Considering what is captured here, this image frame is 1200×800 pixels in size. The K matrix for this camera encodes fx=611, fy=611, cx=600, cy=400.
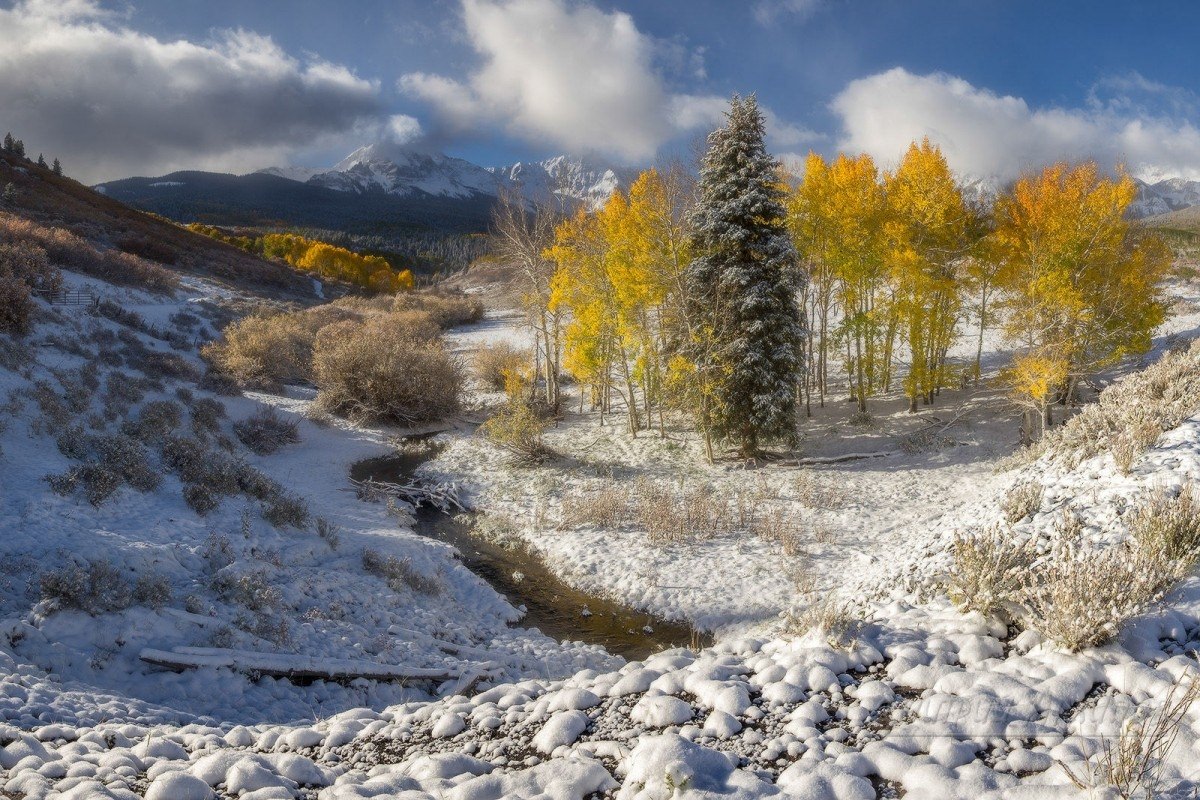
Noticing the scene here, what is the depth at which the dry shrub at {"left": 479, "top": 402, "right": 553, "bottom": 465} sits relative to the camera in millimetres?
20000

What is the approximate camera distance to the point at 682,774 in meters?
3.20

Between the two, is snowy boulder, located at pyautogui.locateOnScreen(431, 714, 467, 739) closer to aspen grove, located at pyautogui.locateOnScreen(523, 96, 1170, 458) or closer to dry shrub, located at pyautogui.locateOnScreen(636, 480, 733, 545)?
dry shrub, located at pyautogui.locateOnScreen(636, 480, 733, 545)

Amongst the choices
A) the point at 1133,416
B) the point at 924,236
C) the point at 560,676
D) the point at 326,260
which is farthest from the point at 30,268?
the point at 326,260

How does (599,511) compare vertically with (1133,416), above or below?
below

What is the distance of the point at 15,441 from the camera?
34.9 feet

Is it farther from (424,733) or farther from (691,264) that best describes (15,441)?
(691,264)

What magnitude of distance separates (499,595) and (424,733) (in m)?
7.46

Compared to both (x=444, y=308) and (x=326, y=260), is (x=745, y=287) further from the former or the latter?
(x=326, y=260)

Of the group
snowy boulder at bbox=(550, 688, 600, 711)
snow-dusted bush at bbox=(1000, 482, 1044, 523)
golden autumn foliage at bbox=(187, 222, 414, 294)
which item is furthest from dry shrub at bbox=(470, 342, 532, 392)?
golden autumn foliage at bbox=(187, 222, 414, 294)

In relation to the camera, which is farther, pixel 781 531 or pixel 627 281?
pixel 627 281

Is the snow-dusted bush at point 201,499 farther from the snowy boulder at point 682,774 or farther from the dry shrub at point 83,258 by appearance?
the dry shrub at point 83,258

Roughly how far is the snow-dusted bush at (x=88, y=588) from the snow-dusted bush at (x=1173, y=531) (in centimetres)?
1019

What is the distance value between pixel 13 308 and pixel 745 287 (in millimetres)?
19465

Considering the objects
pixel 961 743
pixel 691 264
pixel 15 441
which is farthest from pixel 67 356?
pixel 961 743
